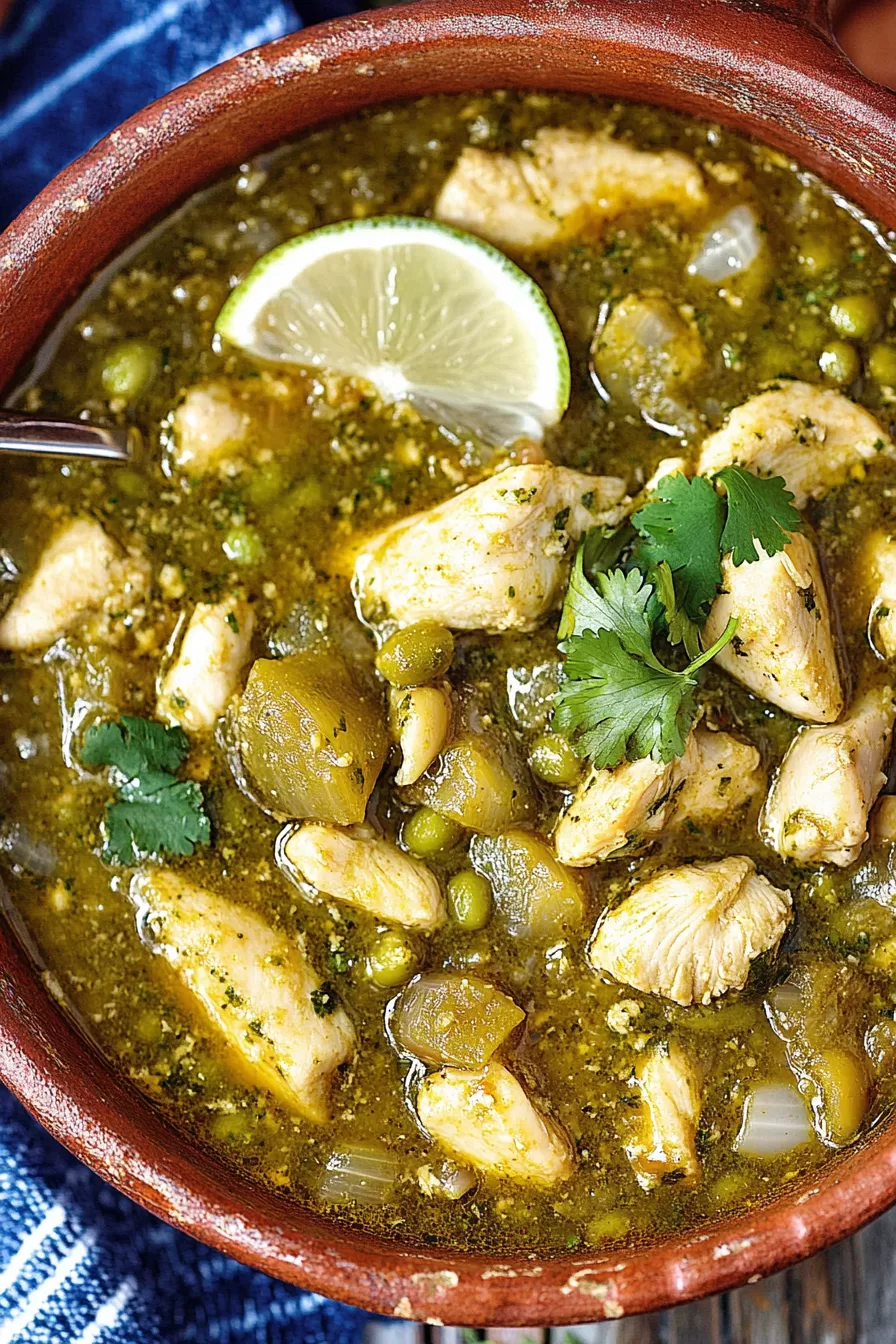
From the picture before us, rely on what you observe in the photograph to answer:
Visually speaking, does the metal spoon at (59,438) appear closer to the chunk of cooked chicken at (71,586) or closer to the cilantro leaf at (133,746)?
the chunk of cooked chicken at (71,586)

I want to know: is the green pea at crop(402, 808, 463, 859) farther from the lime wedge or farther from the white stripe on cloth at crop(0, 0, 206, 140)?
the white stripe on cloth at crop(0, 0, 206, 140)

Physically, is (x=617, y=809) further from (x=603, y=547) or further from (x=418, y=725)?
(x=603, y=547)

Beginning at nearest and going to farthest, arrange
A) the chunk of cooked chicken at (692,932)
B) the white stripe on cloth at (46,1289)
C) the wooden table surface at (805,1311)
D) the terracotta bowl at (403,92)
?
the terracotta bowl at (403,92) < the chunk of cooked chicken at (692,932) < the white stripe on cloth at (46,1289) < the wooden table surface at (805,1311)

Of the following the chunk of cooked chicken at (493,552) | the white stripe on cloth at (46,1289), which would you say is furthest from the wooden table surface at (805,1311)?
the chunk of cooked chicken at (493,552)

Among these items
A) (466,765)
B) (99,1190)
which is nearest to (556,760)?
(466,765)

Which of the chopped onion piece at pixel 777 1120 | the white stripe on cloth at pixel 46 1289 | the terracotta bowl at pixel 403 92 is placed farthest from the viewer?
the white stripe on cloth at pixel 46 1289

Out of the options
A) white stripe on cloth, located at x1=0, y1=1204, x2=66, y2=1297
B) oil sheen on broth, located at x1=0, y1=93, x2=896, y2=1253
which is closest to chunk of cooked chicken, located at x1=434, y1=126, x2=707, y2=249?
oil sheen on broth, located at x1=0, y1=93, x2=896, y2=1253

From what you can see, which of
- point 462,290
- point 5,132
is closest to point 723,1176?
point 462,290
